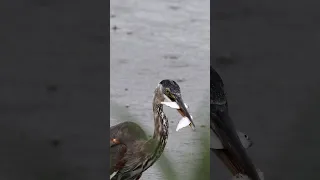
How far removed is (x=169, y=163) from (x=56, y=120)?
2.49ft

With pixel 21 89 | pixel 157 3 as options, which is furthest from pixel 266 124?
pixel 21 89

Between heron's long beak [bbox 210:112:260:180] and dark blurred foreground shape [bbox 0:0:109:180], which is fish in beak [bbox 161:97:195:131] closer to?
heron's long beak [bbox 210:112:260:180]

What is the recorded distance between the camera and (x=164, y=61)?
2.99 m

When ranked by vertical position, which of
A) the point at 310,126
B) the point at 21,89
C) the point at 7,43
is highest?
the point at 7,43

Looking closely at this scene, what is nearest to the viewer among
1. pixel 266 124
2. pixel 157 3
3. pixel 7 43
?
pixel 7 43

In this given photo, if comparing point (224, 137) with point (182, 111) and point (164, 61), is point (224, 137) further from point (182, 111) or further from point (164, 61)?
point (164, 61)

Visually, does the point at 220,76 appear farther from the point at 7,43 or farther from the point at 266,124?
the point at 7,43

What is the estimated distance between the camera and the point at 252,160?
3172mm

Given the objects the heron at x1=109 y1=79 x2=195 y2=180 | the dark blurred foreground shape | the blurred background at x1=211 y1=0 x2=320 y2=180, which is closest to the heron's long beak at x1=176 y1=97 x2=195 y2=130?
the heron at x1=109 y1=79 x2=195 y2=180

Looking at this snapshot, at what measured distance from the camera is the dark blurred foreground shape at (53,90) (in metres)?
2.79

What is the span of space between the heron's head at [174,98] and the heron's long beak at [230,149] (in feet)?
0.63

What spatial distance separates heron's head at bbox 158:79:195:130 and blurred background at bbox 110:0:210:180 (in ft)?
0.10

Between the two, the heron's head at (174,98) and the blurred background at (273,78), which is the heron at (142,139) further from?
the blurred background at (273,78)

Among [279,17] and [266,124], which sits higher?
[279,17]
